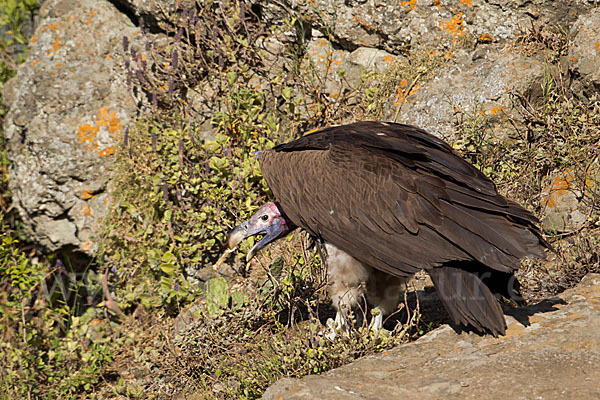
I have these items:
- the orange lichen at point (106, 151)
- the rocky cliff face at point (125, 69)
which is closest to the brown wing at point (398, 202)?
the rocky cliff face at point (125, 69)

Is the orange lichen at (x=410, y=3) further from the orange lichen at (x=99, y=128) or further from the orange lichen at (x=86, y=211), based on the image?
the orange lichen at (x=86, y=211)

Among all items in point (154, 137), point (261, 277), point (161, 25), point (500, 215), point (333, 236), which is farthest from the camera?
point (161, 25)

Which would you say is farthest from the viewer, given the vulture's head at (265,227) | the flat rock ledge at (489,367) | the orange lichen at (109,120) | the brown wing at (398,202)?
the orange lichen at (109,120)

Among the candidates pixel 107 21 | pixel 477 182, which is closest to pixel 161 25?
pixel 107 21

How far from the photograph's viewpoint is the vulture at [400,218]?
3078mm

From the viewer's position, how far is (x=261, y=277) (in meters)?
4.88

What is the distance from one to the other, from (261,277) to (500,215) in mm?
2189

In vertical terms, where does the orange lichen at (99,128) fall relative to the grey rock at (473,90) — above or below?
below

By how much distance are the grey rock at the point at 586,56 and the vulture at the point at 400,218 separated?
1.80 meters

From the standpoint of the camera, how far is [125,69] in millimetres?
5867

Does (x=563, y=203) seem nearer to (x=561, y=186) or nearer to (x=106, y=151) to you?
(x=561, y=186)

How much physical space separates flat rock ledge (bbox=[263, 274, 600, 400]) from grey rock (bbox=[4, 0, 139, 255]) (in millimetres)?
3325

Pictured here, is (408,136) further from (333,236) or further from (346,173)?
(333,236)

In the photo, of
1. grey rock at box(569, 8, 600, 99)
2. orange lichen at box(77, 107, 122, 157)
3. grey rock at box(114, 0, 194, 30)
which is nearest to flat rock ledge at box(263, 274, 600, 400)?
grey rock at box(569, 8, 600, 99)
